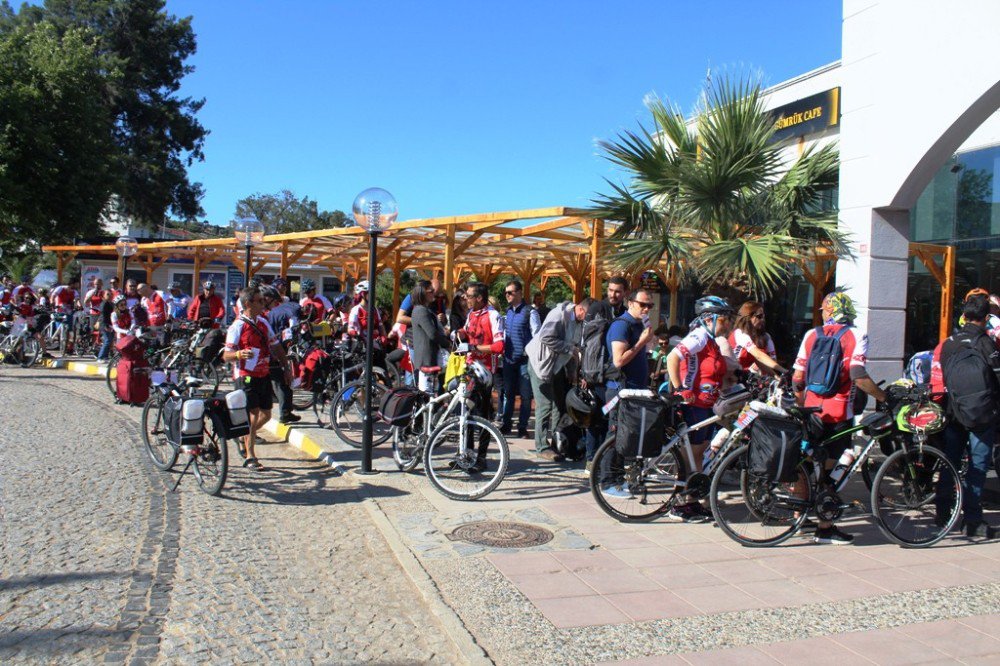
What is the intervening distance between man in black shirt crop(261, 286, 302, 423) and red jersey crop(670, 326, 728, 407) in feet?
15.4

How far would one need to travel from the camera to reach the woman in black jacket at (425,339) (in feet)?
26.4

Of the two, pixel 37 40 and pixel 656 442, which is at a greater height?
pixel 37 40

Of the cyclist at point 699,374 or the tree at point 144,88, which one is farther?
the tree at point 144,88

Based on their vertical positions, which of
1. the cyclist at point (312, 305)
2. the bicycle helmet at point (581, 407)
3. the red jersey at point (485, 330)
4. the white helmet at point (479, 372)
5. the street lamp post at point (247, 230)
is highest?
the street lamp post at point (247, 230)

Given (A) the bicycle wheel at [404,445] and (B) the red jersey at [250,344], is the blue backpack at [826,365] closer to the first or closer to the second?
(A) the bicycle wheel at [404,445]

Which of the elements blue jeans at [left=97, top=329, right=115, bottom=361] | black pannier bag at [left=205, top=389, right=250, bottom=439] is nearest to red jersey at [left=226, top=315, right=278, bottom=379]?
black pannier bag at [left=205, top=389, right=250, bottom=439]

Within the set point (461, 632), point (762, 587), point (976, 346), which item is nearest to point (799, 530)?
point (762, 587)

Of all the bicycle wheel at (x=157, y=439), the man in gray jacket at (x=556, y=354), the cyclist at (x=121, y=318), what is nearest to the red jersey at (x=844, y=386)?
the man in gray jacket at (x=556, y=354)

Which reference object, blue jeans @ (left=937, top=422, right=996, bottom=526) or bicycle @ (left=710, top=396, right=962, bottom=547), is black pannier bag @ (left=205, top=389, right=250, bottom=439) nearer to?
bicycle @ (left=710, top=396, right=962, bottom=547)

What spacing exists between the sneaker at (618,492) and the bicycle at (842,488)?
743 millimetres

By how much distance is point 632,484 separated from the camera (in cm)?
605

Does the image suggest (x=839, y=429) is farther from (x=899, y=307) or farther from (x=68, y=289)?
(x=68, y=289)

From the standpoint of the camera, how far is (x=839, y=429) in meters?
5.78

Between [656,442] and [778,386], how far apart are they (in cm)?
103
